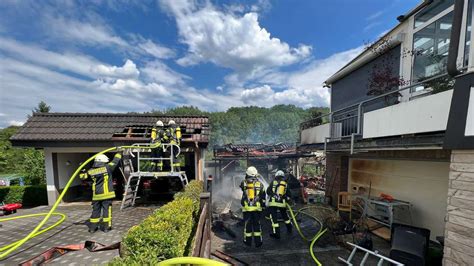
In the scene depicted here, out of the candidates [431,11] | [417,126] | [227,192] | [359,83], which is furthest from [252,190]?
[227,192]

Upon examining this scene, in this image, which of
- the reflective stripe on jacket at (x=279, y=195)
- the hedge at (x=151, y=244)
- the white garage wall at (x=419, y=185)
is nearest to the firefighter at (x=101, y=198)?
the hedge at (x=151, y=244)

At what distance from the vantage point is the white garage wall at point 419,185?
531 cm

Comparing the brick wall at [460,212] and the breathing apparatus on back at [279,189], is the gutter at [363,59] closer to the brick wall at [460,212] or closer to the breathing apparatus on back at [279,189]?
the brick wall at [460,212]

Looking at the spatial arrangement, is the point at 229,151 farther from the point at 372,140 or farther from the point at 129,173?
the point at 372,140

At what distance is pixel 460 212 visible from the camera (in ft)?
9.40

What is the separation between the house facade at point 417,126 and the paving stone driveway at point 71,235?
232 inches

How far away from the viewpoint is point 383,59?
7.14 metres

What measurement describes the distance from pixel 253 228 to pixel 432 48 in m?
6.93

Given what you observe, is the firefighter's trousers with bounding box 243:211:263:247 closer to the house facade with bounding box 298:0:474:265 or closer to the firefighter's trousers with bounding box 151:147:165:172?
the house facade with bounding box 298:0:474:265

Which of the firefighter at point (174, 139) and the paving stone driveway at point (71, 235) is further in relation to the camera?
the firefighter at point (174, 139)

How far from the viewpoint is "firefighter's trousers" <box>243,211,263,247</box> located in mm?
5691

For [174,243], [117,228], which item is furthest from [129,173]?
[174,243]

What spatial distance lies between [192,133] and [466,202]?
321 inches

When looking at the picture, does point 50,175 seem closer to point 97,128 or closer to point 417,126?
point 97,128
